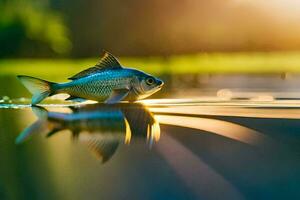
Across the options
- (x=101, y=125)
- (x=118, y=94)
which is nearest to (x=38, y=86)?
(x=118, y=94)

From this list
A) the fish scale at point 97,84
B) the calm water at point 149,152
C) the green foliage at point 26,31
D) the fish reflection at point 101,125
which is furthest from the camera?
the green foliage at point 26,31

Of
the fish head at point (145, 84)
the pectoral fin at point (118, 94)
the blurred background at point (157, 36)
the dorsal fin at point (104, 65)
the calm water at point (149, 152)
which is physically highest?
the blurred background at point (157, 36)

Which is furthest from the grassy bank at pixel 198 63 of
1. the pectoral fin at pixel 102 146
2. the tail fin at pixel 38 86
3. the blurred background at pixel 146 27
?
the pectoral fin at pixel 102 146

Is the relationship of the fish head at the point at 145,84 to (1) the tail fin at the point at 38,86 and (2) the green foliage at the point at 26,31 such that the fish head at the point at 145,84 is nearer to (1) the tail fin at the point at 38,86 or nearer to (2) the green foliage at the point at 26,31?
(1) the tail fin at the point at 38,86

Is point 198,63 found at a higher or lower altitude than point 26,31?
lower

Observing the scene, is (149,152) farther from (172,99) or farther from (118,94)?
(172,99)

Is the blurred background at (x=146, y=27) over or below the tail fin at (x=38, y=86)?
over

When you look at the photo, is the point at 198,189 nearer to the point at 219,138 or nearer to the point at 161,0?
the point at 219,138
